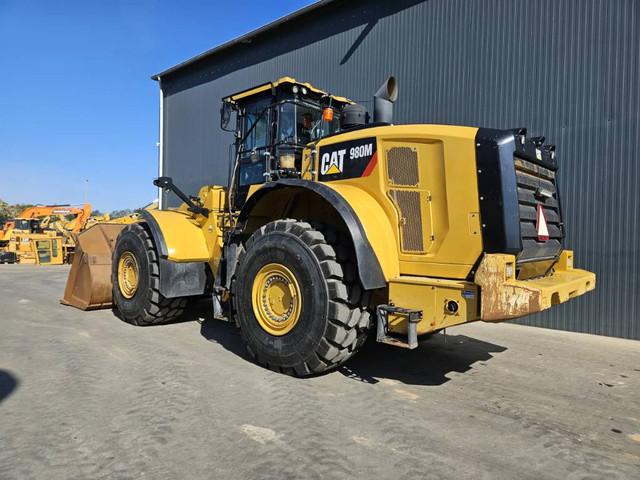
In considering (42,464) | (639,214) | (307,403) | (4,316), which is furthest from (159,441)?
(639,214)

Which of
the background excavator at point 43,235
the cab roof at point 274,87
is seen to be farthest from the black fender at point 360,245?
the background excavator at point 43,235

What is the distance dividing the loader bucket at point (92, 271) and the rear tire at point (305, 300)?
3.95m

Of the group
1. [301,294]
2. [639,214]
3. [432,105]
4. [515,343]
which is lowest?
[515,343]

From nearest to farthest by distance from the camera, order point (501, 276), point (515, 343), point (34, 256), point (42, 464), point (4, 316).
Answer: point (42, 464) → point (501, 276) → point (515, 343) → point (4, 316) → point (34, 256)

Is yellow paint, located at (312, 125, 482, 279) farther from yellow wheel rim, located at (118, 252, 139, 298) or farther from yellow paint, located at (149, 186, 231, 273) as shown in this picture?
yellow wheel rim, located at (118, 252, 139, 298)

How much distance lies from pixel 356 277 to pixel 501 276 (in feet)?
4.09

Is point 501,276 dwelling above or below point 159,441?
above

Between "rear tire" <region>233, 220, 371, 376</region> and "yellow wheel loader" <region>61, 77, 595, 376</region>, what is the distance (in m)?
0.01

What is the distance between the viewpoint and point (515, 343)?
21.3 ft

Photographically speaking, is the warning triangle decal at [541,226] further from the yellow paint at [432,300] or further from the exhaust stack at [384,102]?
the exhaust stack at [384,102]

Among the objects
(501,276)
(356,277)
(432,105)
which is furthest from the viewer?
(432,105)

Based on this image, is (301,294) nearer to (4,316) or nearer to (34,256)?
(4,316)

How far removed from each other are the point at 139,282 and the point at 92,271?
157 cm

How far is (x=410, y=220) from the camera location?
4.23 meters
